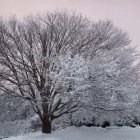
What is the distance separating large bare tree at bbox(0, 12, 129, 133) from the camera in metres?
23.0

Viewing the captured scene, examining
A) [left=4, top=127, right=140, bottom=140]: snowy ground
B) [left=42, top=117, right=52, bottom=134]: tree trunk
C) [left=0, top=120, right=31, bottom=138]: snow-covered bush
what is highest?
[left=0, top=120, right=31, bottom=138]: snow-covered bush

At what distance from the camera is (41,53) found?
23938 mm

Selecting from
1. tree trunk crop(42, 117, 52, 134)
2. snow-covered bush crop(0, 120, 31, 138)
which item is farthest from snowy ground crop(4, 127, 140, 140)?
snow-covered bush crop(0, 120, 31, 138)

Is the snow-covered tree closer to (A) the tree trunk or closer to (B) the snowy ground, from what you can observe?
(B) the snowy ground

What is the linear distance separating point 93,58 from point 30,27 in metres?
5.46

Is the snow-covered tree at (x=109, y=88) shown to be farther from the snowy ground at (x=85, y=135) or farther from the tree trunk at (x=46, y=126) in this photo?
the tree trunk at (x=46, y=126)

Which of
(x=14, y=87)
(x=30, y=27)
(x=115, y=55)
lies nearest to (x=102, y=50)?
(x=115, y=55)

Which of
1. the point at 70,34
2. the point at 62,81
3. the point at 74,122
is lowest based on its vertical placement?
the point at 74,122

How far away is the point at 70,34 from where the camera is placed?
2486cm

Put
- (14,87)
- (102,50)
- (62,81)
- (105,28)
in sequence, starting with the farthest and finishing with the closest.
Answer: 1. (105,28)
2. (102,50)
3. (14,87)
4. (62,81)

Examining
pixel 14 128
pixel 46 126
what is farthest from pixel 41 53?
pixel 14 128

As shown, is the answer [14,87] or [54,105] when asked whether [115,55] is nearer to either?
[54,105]

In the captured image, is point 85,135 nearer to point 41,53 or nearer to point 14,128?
point 41,53

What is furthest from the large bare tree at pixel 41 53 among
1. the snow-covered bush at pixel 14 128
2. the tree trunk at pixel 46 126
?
the snow-covered bush at pixel 14 128
